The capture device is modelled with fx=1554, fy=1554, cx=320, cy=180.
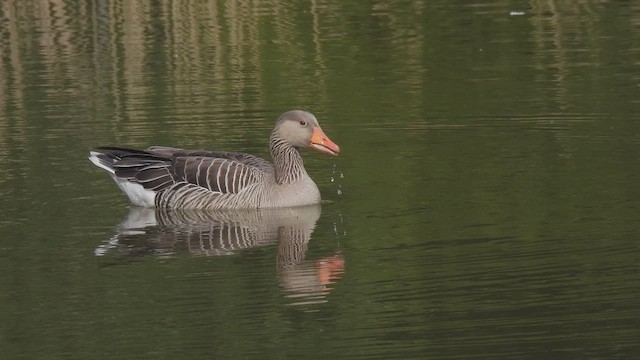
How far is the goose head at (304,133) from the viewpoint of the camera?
16141 millimetres

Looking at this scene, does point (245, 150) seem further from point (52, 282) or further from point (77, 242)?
point (52, 282)

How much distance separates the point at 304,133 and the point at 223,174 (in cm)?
95

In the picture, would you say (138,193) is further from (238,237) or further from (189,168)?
(238,237)

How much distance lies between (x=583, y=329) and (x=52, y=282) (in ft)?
14.6

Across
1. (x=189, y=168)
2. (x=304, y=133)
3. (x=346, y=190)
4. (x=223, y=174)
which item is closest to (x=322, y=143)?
(x=304, y=133)

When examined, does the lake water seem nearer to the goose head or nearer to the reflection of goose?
the reflection of goose

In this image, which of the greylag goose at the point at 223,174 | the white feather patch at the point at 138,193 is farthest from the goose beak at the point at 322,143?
the white feather patch at the point at 138,193

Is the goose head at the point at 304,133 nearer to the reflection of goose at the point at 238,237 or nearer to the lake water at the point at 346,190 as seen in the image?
the lake water at the point at 346,190

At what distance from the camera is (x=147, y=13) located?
1150 inches

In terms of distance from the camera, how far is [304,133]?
53.2 feet

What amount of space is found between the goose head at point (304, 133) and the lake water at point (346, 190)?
0.54m

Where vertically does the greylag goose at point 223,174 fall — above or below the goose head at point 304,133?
below

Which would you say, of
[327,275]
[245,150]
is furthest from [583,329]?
[245,150]

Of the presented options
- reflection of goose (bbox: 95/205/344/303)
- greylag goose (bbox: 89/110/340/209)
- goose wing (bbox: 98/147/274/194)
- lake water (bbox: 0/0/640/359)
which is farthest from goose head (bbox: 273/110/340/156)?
reflection of goose (bbox: 95/205/344/303)
